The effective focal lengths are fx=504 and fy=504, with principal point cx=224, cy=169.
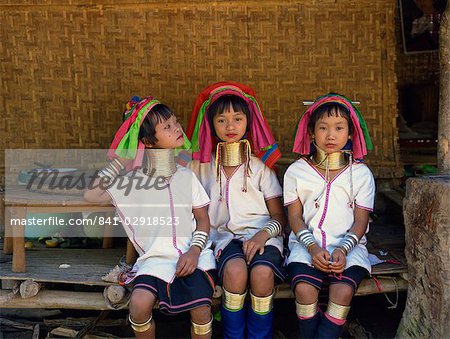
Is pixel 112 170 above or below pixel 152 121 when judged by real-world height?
below

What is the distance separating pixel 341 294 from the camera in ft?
9.72

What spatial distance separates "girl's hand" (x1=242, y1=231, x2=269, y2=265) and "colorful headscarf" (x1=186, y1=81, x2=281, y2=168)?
1.74ft

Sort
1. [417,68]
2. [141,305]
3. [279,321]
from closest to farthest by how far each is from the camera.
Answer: [141,305] < [279,321] < [417,68]

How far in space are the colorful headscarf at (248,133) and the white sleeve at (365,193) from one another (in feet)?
1.93

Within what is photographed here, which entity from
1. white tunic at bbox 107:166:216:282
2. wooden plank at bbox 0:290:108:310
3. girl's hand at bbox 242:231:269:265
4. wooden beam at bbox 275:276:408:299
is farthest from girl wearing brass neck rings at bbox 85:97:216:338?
wooden beam at bbox 275:276:408:299

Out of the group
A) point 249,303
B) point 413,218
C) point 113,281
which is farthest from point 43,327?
point 413,218

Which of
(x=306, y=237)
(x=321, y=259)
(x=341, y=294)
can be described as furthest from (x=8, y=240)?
(x=341, y=294)

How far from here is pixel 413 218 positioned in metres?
3.09

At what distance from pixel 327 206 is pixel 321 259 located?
1.41 ft

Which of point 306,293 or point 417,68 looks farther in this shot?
point 417,68

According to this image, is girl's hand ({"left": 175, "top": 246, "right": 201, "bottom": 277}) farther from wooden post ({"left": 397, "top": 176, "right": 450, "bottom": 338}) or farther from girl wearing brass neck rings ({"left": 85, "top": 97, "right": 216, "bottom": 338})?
wooden post ({"left": 397, "top": 176, "right": 450, "bottom": 338})

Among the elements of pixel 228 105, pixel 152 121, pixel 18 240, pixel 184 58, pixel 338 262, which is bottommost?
pixel 338 262

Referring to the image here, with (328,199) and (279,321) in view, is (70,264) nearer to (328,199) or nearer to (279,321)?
(279,321)

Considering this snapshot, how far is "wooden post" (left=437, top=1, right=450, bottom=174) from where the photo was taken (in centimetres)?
320
